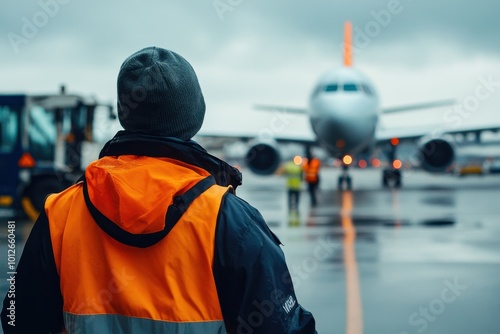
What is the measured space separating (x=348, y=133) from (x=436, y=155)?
421cm

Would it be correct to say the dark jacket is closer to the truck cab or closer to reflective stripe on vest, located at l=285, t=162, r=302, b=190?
the truck cab

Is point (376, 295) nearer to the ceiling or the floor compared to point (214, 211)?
nearer to the floor

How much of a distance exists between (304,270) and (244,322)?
601 cm

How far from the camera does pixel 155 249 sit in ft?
5.56

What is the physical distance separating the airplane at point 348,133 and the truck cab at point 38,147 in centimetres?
853

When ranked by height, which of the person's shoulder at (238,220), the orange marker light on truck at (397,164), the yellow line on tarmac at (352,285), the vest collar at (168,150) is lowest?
the yellow line on tarmac at (352,285)

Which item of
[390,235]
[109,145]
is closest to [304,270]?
[390,235]

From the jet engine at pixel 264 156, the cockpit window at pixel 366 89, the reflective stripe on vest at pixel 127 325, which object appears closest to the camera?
the reflective stripe on vest at pixel 127 325

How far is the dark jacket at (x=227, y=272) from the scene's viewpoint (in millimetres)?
1693

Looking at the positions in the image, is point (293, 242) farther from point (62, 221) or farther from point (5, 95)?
point (62, 221)

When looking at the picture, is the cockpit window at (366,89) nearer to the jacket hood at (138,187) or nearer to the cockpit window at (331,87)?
the cockpit window at (331,87)

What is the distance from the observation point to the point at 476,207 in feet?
52.7

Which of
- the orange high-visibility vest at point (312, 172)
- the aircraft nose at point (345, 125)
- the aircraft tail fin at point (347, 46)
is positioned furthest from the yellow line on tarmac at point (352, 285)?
the aircraft tail fin at point (347, 46)

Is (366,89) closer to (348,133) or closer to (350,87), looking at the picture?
(350,87)
